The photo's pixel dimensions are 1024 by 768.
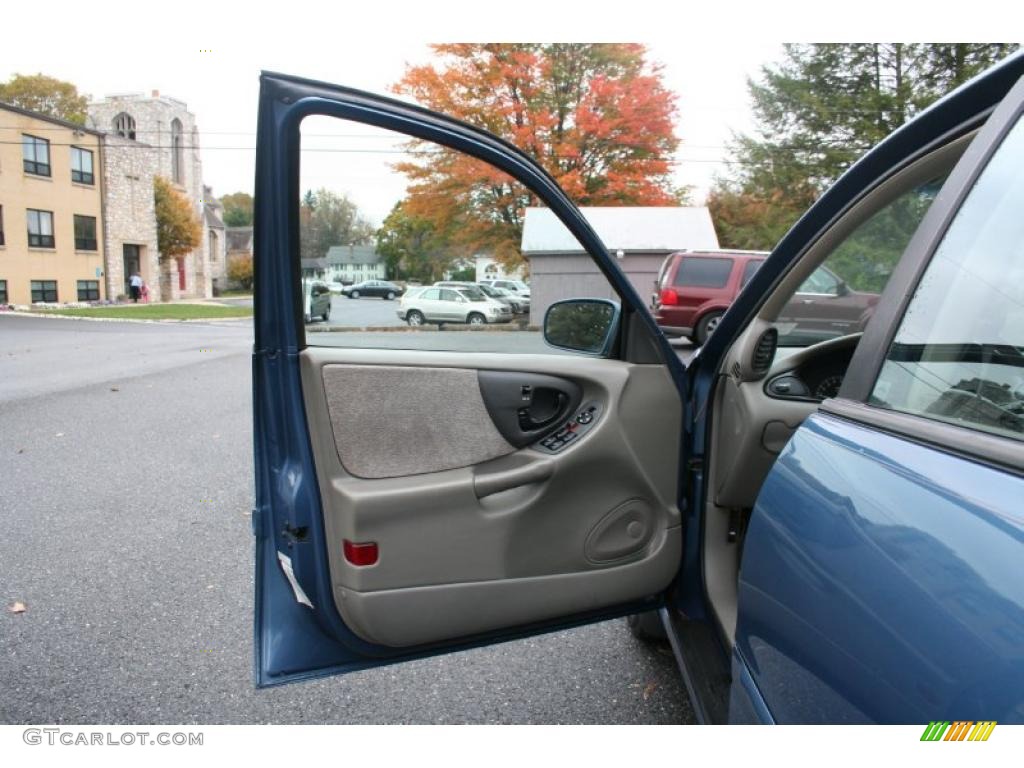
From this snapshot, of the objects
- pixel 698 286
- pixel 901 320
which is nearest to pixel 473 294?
pixel 901 320

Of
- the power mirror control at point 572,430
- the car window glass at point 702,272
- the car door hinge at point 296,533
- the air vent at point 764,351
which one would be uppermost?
the car window glass at point 702,272

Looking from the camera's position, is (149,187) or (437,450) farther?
(149,187)

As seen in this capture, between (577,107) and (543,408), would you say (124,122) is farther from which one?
(543,408)

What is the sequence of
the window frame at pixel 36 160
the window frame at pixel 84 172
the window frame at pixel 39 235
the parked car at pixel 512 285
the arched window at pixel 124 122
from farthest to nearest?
the arched window at pixel 124 122
the window frame at pixel 84 172
the window frame at pixel 39 235
the window frame at pixel 36 160
the parked car at pixel 512 285

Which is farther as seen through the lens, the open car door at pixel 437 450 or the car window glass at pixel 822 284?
the car window glass at pixel 822 284

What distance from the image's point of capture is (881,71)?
1720 centimetres

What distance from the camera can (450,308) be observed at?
2.45 m

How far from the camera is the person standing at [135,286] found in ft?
125

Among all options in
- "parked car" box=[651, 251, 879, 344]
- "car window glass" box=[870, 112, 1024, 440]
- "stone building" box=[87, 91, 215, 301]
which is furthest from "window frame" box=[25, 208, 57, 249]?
"car window glass" box=[870, 112, 1024, 440]

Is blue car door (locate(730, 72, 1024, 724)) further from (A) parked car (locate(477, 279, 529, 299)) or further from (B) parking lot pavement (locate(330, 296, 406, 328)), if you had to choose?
(B) parking lot pavement (locate(330, 296, 406, 328))

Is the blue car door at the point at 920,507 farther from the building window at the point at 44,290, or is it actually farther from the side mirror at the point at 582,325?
the building window at the point at 44,290

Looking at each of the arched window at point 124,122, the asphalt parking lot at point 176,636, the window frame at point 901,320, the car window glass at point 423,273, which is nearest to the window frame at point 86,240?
the arched window at point 124,122

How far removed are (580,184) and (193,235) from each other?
32.8 metres

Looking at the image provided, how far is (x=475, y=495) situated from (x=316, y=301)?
2.43 feet
